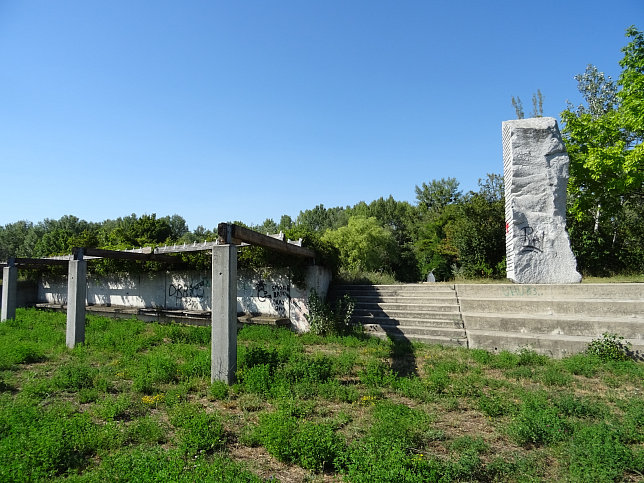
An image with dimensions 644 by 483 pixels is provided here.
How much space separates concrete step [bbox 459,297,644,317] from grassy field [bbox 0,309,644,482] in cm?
187

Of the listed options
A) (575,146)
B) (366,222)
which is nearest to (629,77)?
(575,146)

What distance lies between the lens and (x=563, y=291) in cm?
966

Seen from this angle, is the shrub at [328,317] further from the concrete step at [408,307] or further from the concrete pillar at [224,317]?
the concrete pillar at [224,317]

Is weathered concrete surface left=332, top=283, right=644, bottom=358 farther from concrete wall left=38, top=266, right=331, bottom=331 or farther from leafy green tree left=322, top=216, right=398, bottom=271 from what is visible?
leafy green tree left=322, top=216, right=398, bottom=271

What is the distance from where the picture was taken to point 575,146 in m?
13.6

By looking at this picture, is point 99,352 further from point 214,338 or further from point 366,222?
point 366,222

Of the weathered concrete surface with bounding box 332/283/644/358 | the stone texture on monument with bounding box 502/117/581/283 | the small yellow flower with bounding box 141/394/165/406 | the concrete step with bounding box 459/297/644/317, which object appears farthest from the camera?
the stone texture on monument with bounding box 502/117/581/283

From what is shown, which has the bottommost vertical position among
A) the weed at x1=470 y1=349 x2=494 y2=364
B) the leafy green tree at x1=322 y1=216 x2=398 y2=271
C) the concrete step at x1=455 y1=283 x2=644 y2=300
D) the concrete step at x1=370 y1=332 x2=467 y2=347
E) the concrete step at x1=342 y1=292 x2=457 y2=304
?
the weed at x1=470 y1=349 x2=494 y2=364

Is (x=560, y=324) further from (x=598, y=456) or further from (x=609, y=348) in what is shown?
(x=598, y=456)

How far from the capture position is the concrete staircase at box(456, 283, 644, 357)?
8.01 m

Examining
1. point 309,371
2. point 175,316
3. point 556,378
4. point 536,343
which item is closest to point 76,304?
point 175,316

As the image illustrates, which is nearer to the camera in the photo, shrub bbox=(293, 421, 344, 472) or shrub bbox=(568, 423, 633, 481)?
shrub bbox=(568, 423, 633, 481)

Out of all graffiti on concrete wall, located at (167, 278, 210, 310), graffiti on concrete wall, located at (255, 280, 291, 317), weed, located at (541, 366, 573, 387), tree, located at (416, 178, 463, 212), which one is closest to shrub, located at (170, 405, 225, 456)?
weed, located at (541, 366, 573, 387)

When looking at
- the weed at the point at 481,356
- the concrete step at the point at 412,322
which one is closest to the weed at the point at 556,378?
the weed at the point at 481,356
